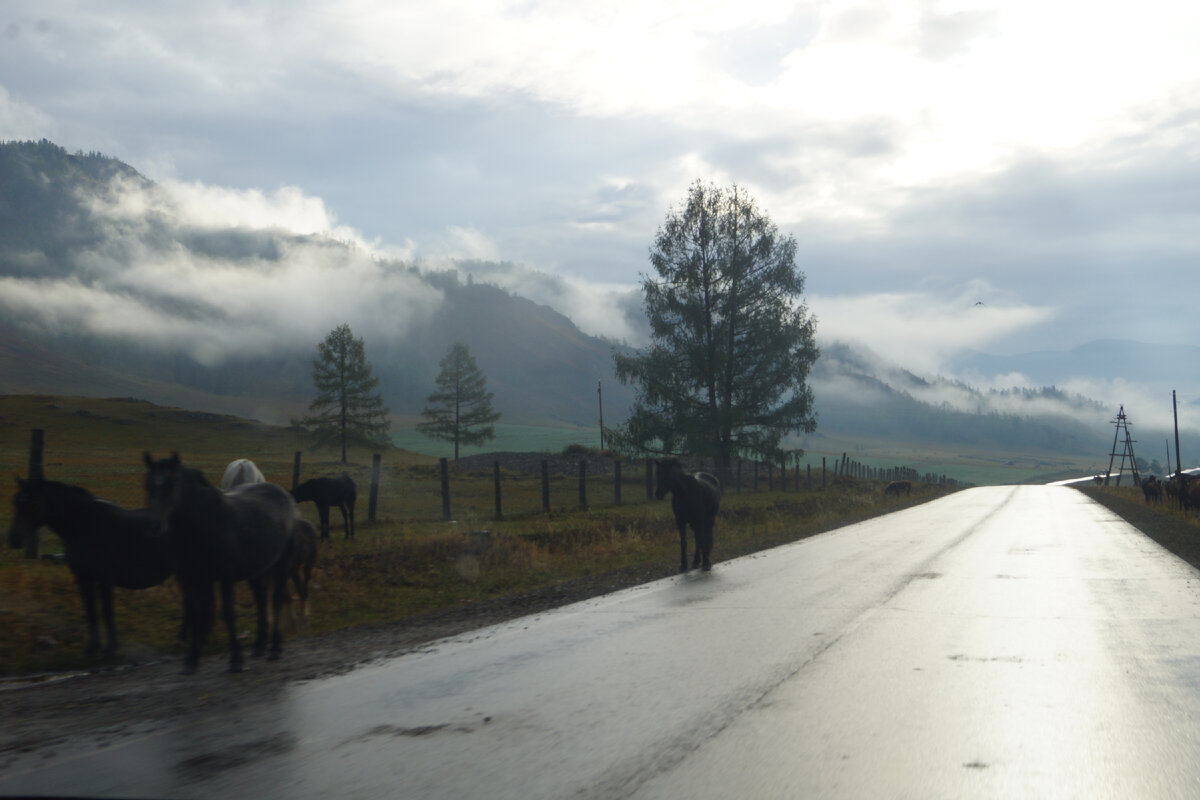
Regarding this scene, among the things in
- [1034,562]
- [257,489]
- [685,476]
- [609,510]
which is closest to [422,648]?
[257,489]

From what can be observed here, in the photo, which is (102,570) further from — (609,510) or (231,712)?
(609,510)

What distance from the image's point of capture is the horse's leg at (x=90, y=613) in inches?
349

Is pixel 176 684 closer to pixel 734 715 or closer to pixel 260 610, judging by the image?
pixel 260 610

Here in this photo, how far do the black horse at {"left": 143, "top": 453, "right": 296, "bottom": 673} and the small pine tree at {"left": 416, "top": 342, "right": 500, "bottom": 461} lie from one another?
8515 centimetres

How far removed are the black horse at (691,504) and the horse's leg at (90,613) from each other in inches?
349

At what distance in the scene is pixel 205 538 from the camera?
796 cm

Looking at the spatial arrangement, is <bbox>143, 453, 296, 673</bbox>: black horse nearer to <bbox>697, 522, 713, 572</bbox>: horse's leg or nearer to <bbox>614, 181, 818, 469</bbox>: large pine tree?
<bbox>697, 522, 713, 572</bbox>: horse's leg

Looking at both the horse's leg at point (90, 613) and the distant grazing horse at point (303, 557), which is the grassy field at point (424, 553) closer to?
the horse's leg at point (90, 613)

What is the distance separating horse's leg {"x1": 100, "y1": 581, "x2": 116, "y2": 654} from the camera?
8867 mm

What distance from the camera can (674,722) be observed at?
19.3 ft

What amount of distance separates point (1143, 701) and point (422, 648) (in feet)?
19.0

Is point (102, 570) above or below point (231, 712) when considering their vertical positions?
above

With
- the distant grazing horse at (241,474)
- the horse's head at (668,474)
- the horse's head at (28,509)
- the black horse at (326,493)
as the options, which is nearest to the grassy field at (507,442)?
the black horse at (326,493)

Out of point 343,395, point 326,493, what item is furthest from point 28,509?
point 343,395
